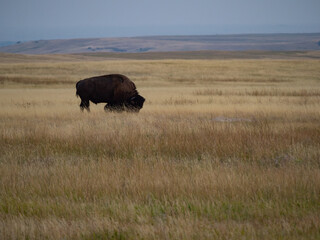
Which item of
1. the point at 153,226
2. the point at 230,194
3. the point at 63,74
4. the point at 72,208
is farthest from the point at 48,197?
the point at 63,74

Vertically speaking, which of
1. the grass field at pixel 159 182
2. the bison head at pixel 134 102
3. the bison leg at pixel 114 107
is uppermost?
the grass field at pixel 159 182

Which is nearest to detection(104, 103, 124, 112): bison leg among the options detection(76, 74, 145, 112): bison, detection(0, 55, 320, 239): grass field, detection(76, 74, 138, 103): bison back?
detection(76, 74, 145, 112): bison

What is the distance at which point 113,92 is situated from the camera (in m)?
17.5

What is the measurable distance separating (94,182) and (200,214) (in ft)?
5.96

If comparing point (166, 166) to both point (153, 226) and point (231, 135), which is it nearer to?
point (153, 226)

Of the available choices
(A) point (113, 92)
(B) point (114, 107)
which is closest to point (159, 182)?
(A) point (113, 92)

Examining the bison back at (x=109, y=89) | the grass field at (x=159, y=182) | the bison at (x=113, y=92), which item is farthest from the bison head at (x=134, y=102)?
the grass field at (x=159, y=182)

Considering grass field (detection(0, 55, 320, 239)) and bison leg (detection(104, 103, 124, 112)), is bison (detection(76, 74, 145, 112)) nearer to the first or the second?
bison leg (detection(104, 103, 124, 112))

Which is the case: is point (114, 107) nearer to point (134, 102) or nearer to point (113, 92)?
point (113, 92)

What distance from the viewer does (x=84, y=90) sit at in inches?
698

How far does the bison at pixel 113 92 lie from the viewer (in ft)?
57.1

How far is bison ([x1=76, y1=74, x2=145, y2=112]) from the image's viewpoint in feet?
57.1

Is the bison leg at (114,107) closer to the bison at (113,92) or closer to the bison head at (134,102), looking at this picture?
the bison at (113,92)

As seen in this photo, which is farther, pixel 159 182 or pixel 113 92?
pixel 113 92
